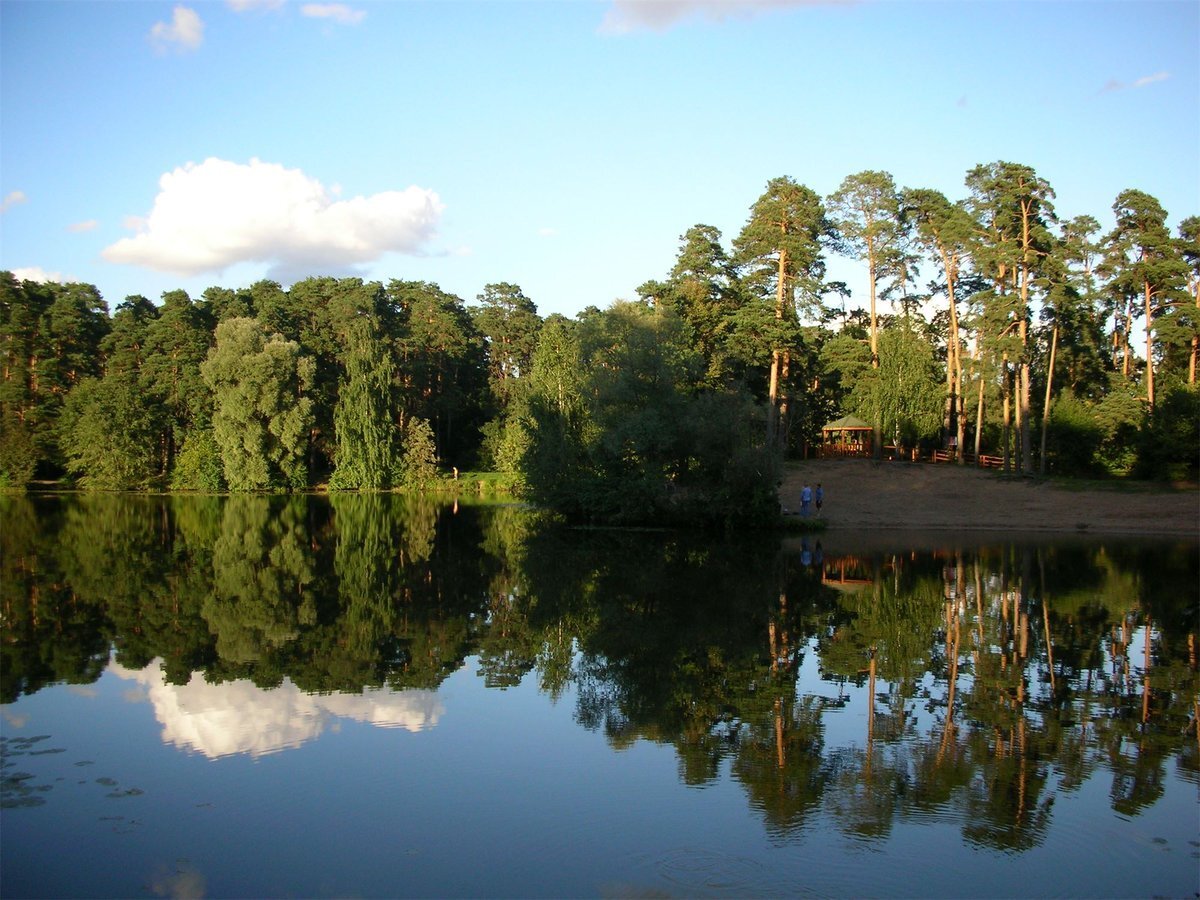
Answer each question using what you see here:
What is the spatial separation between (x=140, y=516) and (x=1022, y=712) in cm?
3766

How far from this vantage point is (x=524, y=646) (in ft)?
47.8

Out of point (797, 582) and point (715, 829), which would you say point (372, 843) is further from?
point (797, 582)

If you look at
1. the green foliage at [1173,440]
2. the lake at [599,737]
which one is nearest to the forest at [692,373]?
the green foliage at [1173,440]

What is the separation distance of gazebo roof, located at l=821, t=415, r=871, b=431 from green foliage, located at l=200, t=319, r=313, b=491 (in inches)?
1226

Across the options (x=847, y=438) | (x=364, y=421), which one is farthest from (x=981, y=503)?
(x=364, y=421)

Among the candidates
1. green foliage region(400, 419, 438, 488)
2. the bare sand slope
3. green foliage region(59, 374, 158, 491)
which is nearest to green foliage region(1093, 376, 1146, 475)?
the bare sand slope

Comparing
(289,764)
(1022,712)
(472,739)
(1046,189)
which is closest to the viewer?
(289,764)

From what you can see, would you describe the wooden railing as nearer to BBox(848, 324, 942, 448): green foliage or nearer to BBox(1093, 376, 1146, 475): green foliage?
BBox(848, 324, 942, 448): green foliage

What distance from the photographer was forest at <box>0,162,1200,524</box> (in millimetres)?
34891

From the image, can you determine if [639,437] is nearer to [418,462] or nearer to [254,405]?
[254,405]

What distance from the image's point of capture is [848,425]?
54125 mm

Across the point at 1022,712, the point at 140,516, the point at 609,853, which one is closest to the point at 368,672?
the point at 609,853

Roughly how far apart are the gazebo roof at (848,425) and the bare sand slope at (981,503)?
6.93 metres

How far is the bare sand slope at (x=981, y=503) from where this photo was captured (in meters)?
34.2
